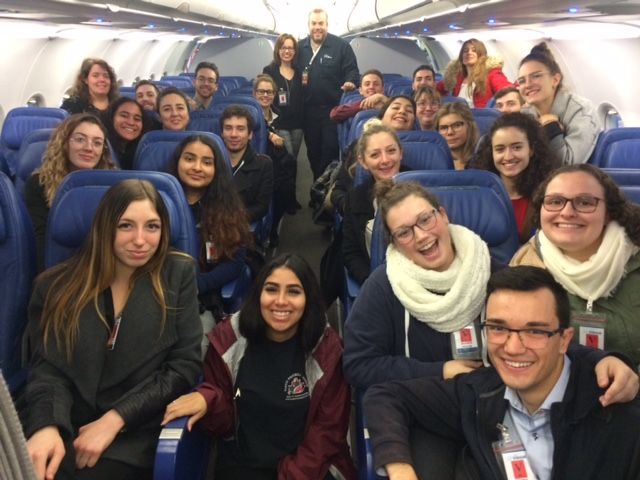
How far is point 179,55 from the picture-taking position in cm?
1519

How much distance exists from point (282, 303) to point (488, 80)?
15.1ft

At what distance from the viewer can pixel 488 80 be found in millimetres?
5969

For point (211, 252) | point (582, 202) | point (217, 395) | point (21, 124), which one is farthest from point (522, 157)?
point (21, 124)

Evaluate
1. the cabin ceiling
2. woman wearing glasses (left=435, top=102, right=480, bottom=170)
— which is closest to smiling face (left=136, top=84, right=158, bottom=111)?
the cabin ceiling

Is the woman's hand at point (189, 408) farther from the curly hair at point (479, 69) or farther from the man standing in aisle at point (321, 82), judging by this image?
the curly hair at point (479, 69)

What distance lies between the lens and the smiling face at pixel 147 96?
5.61 m

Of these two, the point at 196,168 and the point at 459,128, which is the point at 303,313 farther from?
the point at 459,128

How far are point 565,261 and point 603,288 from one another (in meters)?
0.15

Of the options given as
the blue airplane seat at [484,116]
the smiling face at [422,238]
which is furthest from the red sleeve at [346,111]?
the smiling face at [422,238]

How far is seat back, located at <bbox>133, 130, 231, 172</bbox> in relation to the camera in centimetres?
344

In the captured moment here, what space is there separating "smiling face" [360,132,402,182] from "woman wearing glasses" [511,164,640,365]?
1184mm

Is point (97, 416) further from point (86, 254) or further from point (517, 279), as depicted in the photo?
point (517, 279)

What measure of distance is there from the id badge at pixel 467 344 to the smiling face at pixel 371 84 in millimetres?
4229

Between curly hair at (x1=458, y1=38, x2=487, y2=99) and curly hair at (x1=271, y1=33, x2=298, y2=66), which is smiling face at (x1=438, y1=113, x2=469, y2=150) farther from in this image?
curly hair at (x1=271, y1=33, x2=298, y2=66)
